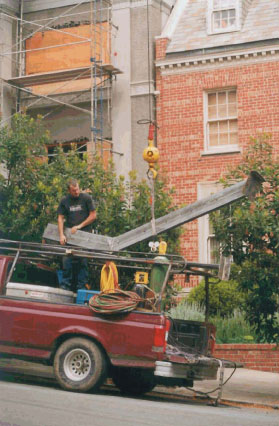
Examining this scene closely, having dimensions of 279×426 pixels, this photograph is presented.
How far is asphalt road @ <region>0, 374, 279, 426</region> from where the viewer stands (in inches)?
344

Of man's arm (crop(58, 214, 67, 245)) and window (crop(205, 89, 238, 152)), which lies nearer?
man's arm (crop(58, 214, 67, 245))

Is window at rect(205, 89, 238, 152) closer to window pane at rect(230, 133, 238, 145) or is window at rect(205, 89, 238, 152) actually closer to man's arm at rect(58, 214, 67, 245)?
window pane at rect(230, 133, 238, 145)

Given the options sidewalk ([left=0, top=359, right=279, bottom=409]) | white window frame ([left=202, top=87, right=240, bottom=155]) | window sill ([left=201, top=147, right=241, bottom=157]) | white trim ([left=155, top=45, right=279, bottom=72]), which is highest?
white trim ([left=155, top=45, right=279, bottom=72])

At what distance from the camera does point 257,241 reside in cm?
1319

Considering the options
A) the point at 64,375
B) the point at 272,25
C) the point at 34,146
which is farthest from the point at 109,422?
the point at 272,25

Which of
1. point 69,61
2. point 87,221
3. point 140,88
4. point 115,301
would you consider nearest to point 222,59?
point 140,88

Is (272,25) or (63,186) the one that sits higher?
(272,25)

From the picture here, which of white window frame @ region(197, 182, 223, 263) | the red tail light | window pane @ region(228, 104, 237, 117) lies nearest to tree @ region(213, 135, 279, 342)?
the red tail light

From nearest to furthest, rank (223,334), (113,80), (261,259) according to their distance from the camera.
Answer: (261,259) < (223,334) < (113,80)

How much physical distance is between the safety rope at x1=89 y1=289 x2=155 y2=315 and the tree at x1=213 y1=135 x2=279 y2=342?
2225 millimetres

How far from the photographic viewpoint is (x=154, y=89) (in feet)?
77.5

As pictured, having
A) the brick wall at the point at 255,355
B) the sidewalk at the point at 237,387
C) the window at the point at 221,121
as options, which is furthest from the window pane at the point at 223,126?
the sidewalk at the point at 237,387

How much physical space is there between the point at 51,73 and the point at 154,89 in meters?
3.05

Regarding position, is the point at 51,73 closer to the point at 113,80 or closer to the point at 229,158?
the point at 113,80
